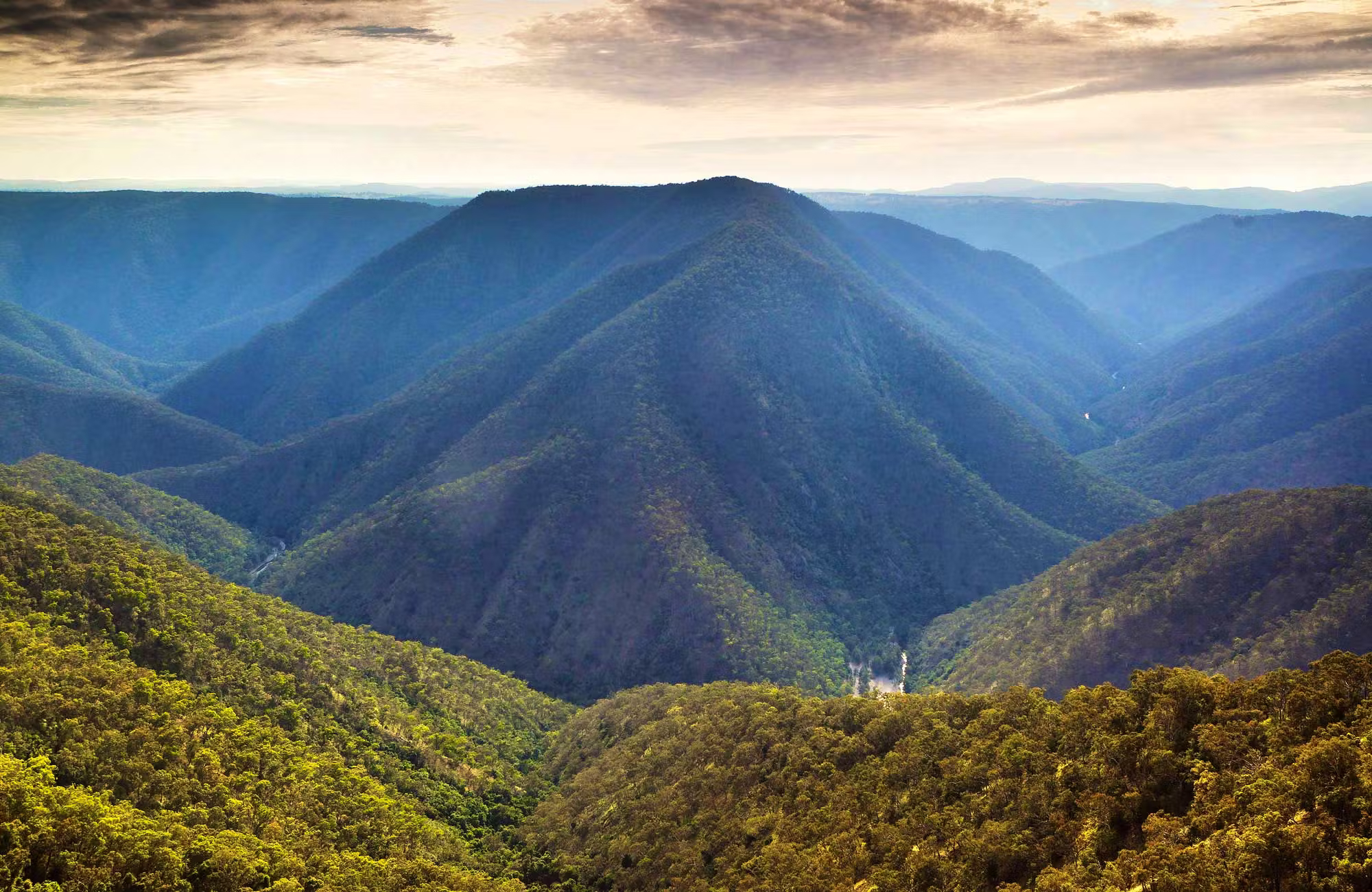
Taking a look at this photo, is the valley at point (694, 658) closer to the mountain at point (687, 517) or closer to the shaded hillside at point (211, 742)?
the shaded hillside at point (211, 742)

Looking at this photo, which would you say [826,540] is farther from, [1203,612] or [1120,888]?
[1120,888]

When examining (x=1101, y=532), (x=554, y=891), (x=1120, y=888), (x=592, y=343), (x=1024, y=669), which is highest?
(x=1120, y=888)

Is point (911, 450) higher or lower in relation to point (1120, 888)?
lower

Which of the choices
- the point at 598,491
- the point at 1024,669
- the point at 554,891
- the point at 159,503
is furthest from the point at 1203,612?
the point at 159,503

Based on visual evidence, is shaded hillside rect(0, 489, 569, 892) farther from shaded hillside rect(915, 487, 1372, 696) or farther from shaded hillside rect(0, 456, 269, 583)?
shaded hillside rect(0, 456, 269, 583)

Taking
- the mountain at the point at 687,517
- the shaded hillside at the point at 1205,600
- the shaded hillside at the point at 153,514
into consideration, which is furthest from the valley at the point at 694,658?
the shaded hillside at the point at 153,514

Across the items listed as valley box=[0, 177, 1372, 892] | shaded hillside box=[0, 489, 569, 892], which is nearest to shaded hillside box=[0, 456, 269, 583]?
valley box=[0, 177, 1372, 892]

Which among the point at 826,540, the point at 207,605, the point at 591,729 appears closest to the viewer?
the point at 207,605
